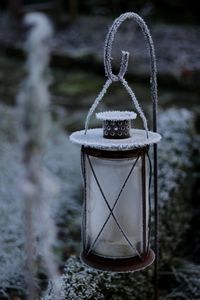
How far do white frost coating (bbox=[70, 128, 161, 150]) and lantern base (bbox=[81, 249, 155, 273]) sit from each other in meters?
0.37

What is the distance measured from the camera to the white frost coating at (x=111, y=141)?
1525 millimetres

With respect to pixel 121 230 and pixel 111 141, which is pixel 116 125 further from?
pixel 121 230

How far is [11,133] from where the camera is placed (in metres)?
4.14

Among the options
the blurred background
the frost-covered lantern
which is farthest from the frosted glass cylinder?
the blurred background

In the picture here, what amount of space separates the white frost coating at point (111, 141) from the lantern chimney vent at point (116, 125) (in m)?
0.02

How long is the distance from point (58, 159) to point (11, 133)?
571 mm

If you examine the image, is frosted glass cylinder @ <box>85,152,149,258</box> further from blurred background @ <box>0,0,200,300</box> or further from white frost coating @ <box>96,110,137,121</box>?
blurred background @ <box>0,0,200,300</box>

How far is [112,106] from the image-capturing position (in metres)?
4.77

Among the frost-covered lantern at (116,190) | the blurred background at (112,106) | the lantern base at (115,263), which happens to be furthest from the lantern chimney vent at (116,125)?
A: the blurred background at (112,106)

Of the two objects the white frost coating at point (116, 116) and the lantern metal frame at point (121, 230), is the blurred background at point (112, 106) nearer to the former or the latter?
the lantern metal frame at point (121, 230)

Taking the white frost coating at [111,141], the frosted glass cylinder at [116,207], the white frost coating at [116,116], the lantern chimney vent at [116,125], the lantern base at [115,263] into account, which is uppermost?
the white frost coating at [116,116]

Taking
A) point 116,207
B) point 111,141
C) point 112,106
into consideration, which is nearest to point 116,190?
point 116,207

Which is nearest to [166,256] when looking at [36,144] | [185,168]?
[185,168]

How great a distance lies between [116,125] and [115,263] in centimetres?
43
